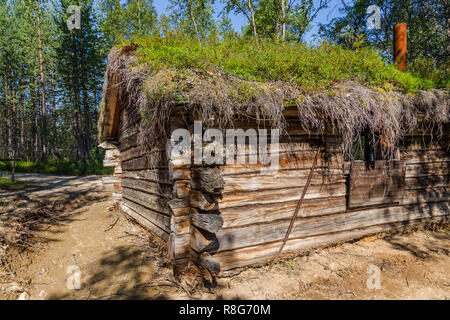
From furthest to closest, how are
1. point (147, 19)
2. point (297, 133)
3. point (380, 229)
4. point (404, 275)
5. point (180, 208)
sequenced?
point (147, 19)
point (380, 229)
point (297, 133)
point (404, 275)
point (180, 208)

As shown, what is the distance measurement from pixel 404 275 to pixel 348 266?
778mm

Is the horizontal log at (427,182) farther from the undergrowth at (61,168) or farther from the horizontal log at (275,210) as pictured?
the undergrowth at (61,168)

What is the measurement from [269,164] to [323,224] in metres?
1.53

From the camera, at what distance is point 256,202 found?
3.63 metres

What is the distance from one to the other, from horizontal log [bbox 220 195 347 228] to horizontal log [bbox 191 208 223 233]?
1.03 feet

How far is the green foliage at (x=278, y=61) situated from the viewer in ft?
11.2

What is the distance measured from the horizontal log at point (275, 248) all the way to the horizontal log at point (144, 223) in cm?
109

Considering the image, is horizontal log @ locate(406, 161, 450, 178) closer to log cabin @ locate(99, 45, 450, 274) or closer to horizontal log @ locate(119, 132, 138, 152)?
log cabin @ locate(99, 45, 450, 274)

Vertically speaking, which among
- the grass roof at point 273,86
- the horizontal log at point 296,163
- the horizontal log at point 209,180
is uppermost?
the grass roof at point 273,86

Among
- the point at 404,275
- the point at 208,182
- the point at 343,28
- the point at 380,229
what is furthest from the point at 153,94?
the point at 343,28

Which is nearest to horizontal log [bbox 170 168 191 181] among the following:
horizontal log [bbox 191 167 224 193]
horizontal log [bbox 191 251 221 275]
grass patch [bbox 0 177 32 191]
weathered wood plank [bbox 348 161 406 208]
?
horizontal log [bbox 191 167 224 193]

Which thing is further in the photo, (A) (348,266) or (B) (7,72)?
(B) (7,72)

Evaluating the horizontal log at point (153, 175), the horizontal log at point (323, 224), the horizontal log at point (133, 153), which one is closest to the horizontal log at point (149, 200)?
the horizontal log at point (153, 175)

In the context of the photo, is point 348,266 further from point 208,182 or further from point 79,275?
point 79,275
